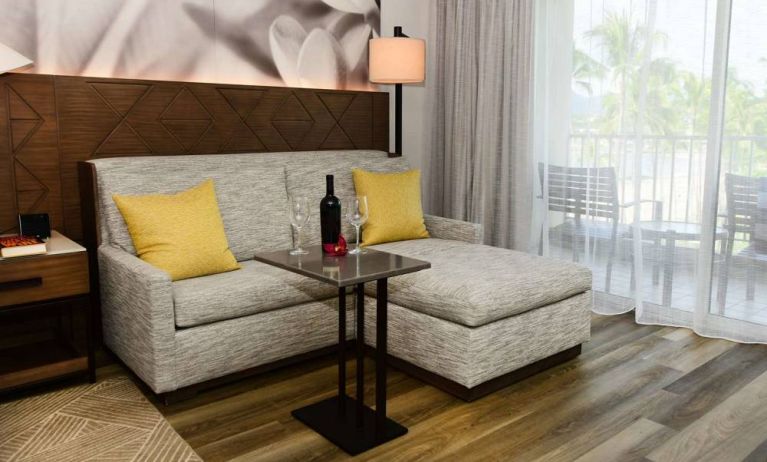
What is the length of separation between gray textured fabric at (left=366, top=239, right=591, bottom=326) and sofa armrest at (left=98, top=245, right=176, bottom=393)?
0.99m

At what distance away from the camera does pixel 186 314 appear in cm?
261

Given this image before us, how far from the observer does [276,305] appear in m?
2.92

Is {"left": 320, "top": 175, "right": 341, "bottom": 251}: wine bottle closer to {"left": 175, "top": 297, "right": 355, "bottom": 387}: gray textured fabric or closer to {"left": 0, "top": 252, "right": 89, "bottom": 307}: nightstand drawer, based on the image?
{"left": 175, "top": 297, "right": 355, "bottom": 387}: gray textured fabric

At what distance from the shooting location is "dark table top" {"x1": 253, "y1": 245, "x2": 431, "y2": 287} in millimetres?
2092

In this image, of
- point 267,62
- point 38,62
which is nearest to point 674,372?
point 267,62

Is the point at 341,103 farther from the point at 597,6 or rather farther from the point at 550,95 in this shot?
the point at 597,6

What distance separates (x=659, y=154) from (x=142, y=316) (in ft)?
9.30

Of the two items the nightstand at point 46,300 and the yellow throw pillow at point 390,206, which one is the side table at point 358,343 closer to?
the nightstand at point 46,300

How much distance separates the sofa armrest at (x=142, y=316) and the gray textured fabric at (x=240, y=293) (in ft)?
0.28

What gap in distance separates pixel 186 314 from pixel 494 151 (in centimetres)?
248

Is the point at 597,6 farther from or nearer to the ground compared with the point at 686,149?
farther from the ground

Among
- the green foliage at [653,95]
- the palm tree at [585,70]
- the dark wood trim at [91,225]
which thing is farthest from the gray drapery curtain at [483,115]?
the dark wood trim at [91,225]

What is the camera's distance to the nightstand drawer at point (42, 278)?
257cm

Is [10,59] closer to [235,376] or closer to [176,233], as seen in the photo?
[176,233]
